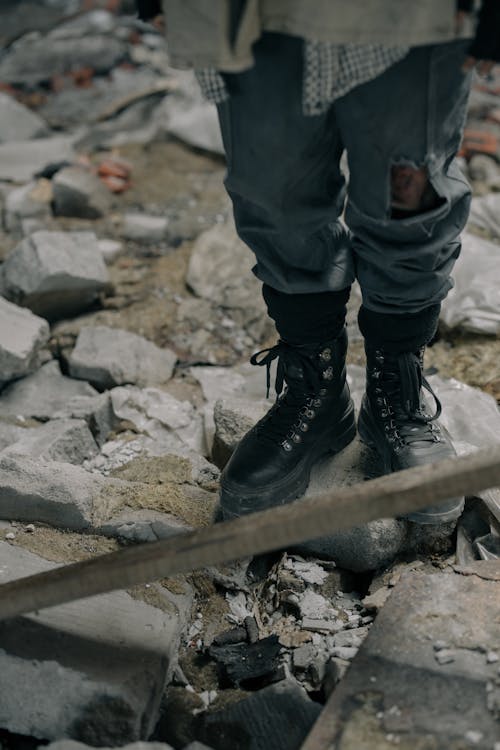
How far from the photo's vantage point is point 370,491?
4.78 ft

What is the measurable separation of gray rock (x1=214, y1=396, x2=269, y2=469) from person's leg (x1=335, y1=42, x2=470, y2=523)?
1.16 ft

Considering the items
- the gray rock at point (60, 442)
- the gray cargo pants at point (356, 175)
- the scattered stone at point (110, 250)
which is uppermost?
the gray cargo pants at point (356, 175)

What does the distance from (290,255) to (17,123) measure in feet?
12.4

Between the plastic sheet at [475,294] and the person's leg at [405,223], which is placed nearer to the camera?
the person's leg at [405,223]

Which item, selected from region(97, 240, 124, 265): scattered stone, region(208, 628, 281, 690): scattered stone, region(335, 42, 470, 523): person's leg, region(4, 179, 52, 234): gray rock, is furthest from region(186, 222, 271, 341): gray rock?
region(208, 628, 281, 690): scattered stone

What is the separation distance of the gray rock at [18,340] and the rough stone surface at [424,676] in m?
1.64

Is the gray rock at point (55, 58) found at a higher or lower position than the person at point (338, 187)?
lower

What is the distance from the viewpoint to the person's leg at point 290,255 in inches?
60.7

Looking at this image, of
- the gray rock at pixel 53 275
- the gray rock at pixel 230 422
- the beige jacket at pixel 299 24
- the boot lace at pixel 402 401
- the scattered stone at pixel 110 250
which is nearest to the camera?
the beige jacket at pixel 299 24

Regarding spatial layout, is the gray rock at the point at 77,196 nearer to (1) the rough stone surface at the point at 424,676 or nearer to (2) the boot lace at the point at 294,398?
(2) the boot lace at the point at 294,398

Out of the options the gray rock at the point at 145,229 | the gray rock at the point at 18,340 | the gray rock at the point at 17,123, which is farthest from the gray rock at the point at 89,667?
the gray rock at the point at 17,123

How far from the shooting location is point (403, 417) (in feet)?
6.70

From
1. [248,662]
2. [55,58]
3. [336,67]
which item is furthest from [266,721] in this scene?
[55,58]

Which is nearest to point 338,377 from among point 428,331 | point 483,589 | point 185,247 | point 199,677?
A: point 428,331
